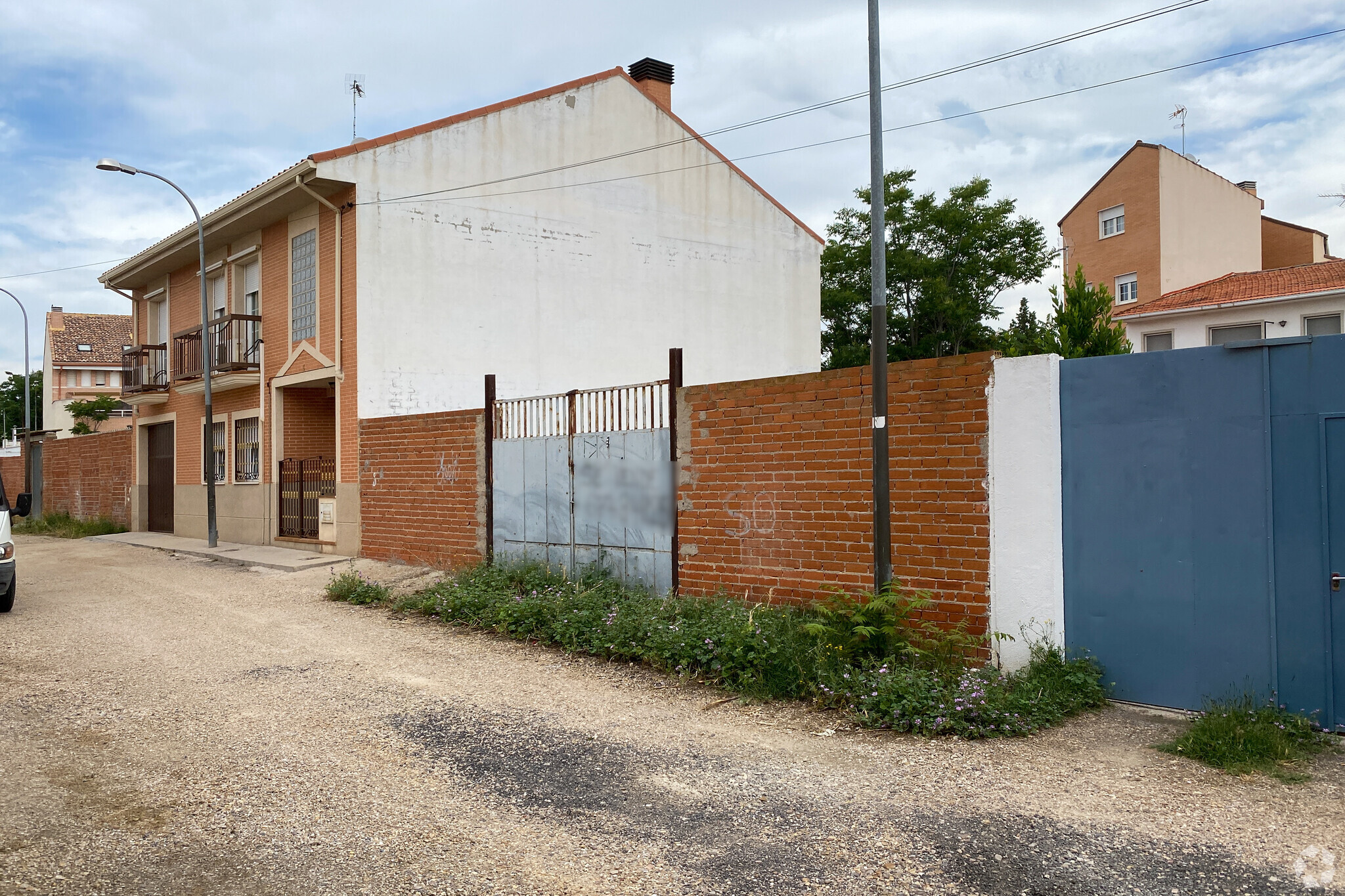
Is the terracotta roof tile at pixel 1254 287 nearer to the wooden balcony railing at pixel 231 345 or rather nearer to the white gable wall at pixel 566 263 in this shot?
the white gable wall at pixel 566 263

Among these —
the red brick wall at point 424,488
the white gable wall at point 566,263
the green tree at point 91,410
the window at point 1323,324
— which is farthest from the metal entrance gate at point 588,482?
the green tree at point 91,410

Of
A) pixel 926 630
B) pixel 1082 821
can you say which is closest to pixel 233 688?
pixel 926 630

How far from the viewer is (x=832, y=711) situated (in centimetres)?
611

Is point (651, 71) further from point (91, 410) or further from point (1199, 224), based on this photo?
point (91, 410)

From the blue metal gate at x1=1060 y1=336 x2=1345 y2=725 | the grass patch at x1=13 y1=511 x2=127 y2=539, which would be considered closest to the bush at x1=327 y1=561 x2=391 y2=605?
the blue metal gate at x1=1060 y1=336 x2=1345 y2=725

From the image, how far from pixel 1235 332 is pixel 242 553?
2443 cm

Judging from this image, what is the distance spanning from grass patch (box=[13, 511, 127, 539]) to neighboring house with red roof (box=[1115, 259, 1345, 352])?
2716cm

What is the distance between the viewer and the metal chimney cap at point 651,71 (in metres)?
20.5

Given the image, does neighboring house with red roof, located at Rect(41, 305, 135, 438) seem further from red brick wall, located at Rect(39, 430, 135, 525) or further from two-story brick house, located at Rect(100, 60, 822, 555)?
two-story brick house, located at Rect(100, 60, 822, 555)

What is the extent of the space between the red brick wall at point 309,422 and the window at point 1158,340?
69.1 feet

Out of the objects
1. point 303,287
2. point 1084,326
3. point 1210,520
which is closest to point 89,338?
point 303,287

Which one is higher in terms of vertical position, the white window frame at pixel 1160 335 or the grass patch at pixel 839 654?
the white window frame at pixel 1160 335

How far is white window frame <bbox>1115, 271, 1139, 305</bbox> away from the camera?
30.3 m

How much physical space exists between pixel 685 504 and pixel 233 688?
4305 millimetres
